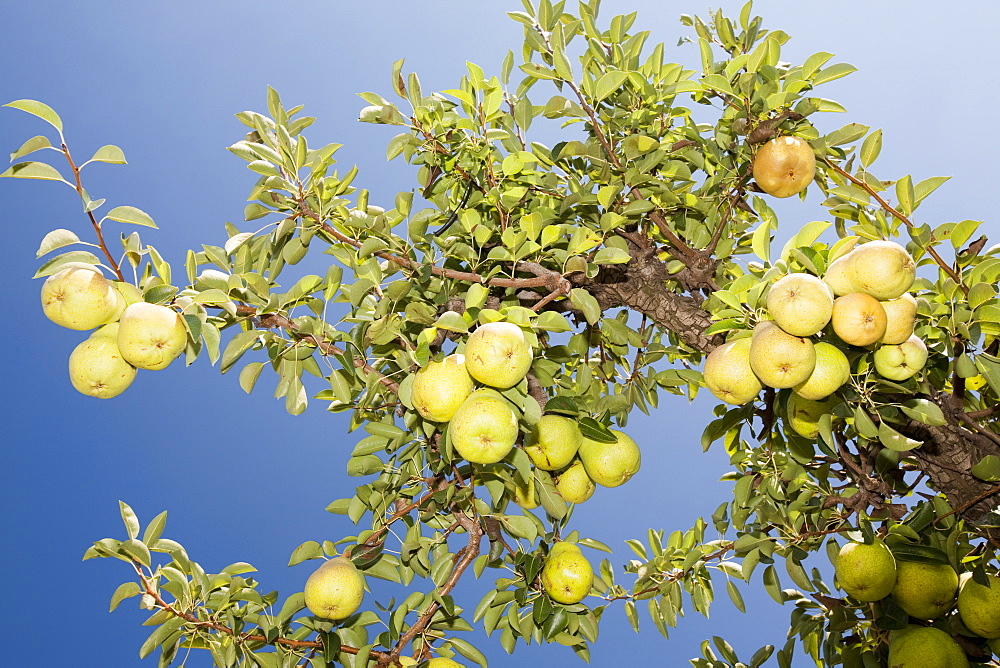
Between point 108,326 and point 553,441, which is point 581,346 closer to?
point 553,441

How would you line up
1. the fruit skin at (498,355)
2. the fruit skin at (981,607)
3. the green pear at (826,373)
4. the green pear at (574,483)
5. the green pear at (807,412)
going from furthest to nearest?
the green pear at (574,483) → the green pear at (807,412) → the fruit skin at (981,607) → the green pear at (826,373) → the fruit skin at (498,355)

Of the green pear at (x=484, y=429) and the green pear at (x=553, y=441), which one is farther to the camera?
the green pear at (x=553, y=441)

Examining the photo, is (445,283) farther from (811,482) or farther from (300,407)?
(811,482)

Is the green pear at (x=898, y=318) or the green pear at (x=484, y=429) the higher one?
the green pear at (x=898, y=318)

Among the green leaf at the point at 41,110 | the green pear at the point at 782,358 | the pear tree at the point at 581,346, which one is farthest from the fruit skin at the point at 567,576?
the green leaf at the point at 41,110

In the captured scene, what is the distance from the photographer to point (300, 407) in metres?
1.46

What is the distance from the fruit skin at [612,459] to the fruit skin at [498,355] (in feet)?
1.54

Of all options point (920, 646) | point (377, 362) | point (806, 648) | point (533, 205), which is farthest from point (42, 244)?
point (806, 648)

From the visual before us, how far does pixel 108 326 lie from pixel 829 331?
1.31m

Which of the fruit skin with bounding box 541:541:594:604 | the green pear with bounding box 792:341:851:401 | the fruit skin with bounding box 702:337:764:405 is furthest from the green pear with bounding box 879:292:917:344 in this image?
the fruit skin with bounding box 541:541:594:604

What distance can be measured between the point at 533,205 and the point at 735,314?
0.60 metres

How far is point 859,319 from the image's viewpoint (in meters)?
1.30

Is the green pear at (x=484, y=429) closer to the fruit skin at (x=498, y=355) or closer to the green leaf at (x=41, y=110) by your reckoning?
the fruit skin at (x=498, y=355)

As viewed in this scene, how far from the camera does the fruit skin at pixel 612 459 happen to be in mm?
1634
